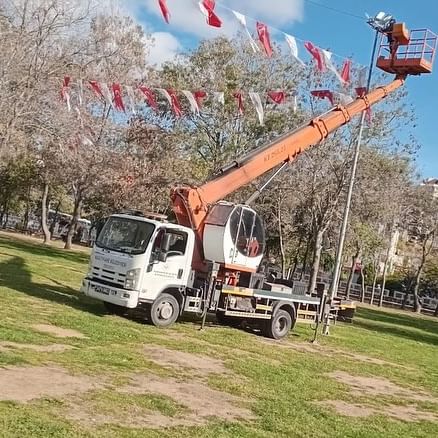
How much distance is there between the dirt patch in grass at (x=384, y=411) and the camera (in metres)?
9.91

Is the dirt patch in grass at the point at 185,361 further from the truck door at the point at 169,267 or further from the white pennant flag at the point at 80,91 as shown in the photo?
the white pennant flag at the point at 80,91

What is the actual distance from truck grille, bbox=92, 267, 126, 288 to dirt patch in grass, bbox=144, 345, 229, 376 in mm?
2501

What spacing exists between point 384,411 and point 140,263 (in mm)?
6110

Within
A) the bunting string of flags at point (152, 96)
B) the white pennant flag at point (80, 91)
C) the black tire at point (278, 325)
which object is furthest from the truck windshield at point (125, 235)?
the white pennant flag at point (80, 91)

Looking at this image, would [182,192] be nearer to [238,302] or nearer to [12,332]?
[238,302]

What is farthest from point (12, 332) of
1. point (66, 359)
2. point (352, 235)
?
point (352, 235)

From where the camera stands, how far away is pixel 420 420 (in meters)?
10.2

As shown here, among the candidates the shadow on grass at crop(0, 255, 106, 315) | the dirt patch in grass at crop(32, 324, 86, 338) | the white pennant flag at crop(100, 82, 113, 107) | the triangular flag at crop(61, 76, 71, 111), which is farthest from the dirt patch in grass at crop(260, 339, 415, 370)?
the triangular flag at crop(61, 76, 71, 111)

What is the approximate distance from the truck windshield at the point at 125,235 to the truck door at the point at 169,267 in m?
0.27

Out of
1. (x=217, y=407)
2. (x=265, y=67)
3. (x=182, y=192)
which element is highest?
(x=265, y=67)

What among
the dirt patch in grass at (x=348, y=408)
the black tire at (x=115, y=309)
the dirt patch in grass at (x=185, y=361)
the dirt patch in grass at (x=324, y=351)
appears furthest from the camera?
the black tire at (x=115, y=309)

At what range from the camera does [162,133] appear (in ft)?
110

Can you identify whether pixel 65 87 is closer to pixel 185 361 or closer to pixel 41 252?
pixel 185 361

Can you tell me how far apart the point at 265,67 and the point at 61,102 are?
1101cm
